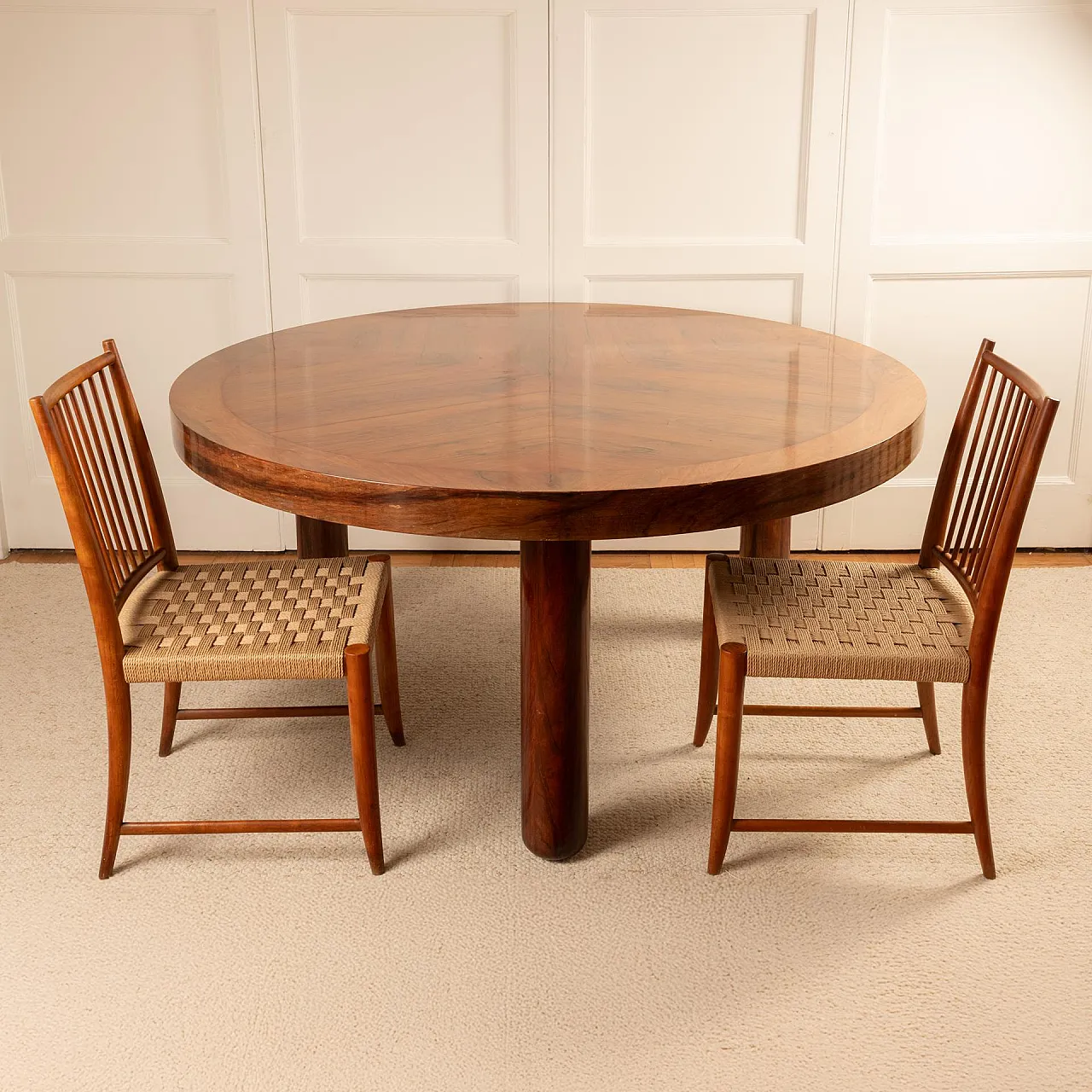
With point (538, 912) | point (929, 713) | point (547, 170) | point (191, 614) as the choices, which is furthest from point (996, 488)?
point (547, 170)

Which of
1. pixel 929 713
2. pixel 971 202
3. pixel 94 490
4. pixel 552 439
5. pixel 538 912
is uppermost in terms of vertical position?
pixel 971 202

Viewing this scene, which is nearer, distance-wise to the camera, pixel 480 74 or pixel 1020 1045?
pixel 1020 1045

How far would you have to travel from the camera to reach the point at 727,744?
195cm

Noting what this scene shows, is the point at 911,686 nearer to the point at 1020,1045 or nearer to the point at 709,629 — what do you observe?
the point at 709,629

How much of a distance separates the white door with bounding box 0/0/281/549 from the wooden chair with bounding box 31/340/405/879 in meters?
1.19

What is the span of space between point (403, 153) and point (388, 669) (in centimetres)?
158

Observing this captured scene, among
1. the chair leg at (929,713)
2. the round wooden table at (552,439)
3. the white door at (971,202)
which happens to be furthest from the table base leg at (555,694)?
the white door at (971,202)

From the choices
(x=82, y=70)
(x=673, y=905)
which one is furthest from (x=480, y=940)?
(x=82, y=70)

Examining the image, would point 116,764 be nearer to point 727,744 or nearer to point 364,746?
point 364,746

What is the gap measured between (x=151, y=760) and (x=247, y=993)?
0.77m

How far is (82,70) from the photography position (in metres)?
3.20

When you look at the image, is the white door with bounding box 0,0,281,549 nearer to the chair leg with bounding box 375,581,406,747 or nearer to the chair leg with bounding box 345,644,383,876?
the chair leg with bounding box 375,581,406,747

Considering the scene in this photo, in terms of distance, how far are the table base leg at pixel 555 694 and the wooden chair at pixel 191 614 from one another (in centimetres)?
27

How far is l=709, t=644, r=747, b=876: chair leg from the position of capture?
1902 mm
